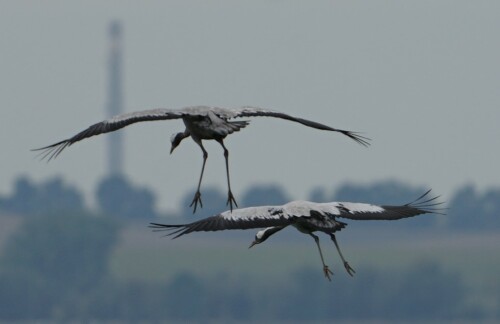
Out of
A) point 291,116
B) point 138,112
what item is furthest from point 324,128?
point 138,112

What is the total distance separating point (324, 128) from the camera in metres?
29.4

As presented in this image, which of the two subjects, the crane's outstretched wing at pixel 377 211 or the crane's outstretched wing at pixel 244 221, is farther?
the crane's outstretched wing at pixel 377 211

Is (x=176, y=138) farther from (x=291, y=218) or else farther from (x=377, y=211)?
(x=377, y=211)

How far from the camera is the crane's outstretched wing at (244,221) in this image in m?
30.6

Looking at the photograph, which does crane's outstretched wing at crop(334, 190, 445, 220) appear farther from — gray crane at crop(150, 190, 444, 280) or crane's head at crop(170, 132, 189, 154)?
crane's head at crop(170, 132, 189, 154)

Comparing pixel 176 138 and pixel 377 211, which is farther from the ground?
pixel 176 138

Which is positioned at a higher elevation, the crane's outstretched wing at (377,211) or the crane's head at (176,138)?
the crane's head at (176,138)

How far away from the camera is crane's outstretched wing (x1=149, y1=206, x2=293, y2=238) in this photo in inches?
1206

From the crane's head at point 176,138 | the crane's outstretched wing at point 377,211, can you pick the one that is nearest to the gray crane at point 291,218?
the crane's outstretched wing at point 377,211

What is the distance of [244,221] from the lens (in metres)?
30.8

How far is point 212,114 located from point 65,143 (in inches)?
99.7

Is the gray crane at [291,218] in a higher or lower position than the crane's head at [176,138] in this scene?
lower

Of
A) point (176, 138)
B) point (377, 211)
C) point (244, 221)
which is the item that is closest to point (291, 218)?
point (244, 221)

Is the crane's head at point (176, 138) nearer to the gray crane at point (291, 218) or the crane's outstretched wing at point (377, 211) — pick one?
the gray crane at point (291, 218)
